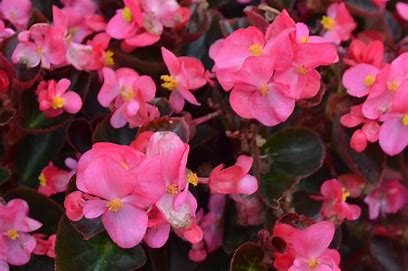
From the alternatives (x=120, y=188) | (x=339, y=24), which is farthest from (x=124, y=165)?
(x=339, y=24)

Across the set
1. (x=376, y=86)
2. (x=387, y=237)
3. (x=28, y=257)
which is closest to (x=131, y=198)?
(x=28, y=257)

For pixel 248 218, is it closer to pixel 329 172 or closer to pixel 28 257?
pixel 329 172

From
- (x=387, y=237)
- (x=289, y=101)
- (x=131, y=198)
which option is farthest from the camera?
(x=387, y=237)

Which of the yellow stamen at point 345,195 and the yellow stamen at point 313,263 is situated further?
the yellow stamen at point 345,195

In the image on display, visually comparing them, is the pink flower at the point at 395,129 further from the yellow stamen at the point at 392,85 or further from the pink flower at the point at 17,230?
the pink flower at the point at 17,230

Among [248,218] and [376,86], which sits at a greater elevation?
[376,86]

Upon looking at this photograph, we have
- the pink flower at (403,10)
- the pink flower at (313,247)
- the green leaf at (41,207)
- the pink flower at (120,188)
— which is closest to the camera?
the pink flower at (120,188)

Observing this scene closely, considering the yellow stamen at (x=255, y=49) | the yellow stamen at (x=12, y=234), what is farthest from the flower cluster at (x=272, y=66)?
the yellow stamen at (x=12, y=234)
